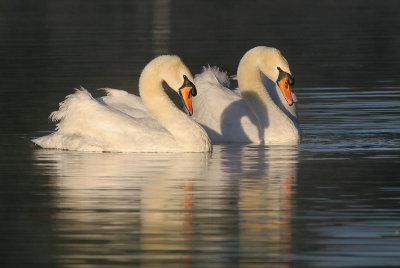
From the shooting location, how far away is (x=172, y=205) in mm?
12695

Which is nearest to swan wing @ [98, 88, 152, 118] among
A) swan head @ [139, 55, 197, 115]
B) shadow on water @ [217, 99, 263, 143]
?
shadow on water @ [217, 99, 263, 143]

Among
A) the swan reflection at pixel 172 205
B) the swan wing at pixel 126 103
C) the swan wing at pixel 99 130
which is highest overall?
the swan wing at pixel 126 103

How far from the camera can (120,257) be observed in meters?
10.4

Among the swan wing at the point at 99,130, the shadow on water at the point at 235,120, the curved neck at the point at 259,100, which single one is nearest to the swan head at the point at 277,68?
the curved neck at the point at 259,100

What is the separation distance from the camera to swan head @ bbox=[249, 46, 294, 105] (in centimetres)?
1759

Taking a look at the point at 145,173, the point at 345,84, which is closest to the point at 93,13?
the point at 345,84

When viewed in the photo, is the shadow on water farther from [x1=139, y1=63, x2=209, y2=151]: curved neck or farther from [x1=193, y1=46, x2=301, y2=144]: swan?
[x1=139, y1=63, x2=209, y2=151]: curved neck

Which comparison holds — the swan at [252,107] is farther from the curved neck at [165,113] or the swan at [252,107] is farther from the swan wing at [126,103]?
the curved neck at [165,113]

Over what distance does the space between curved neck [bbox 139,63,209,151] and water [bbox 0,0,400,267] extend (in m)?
0.42

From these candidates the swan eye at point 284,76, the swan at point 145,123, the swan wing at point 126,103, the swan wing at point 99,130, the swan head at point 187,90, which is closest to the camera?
the swan head at point 187,90

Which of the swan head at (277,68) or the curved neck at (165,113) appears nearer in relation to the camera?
the curved neck at (165,113)

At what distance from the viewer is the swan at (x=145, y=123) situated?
16469mm

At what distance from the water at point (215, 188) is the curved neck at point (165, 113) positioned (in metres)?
0.42

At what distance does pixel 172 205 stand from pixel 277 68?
5553 mm
